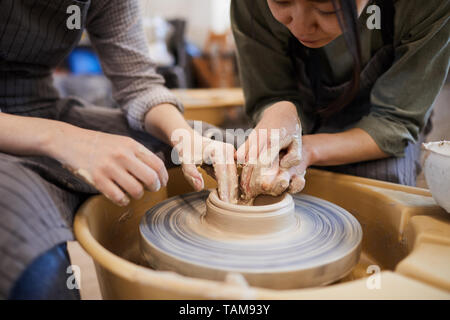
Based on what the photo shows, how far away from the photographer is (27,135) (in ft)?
2.60

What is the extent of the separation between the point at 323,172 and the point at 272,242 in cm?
48

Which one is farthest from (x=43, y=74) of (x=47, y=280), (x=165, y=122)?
(x=47, y=280)

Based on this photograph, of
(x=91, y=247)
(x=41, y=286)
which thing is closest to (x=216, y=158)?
(x=91, y=247)

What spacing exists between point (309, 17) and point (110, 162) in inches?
22.4

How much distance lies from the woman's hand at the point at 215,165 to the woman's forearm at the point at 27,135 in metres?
0.32

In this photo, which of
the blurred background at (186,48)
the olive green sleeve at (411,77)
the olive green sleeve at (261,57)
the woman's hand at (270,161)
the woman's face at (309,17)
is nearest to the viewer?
the woman's face at (309,17)

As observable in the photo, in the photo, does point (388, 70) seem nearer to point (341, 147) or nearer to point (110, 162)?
point (341, 147)

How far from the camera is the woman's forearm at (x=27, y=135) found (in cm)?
79

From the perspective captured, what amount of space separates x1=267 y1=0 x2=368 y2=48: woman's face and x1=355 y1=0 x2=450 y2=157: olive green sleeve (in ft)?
1.20

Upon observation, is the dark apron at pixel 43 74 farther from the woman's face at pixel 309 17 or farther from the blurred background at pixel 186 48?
the blurred background at pixel 186 48

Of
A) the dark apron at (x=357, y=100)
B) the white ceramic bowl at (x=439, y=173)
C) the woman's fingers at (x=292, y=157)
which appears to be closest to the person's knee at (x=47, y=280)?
the woman's fingers at (x=292, y=157)

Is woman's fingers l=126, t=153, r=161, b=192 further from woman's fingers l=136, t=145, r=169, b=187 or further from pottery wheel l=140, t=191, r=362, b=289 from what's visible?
pottery wheel l=140, t=191, r=362, b=289

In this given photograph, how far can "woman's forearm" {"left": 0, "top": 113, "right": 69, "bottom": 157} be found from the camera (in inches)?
31.0

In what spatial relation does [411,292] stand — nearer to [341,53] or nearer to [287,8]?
[287,8]
